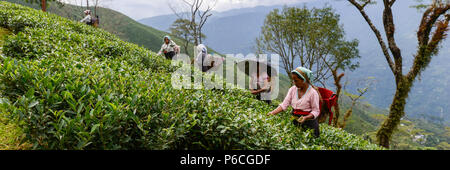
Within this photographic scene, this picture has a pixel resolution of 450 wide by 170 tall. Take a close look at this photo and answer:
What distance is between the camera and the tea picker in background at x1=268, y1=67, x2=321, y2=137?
3.90 m

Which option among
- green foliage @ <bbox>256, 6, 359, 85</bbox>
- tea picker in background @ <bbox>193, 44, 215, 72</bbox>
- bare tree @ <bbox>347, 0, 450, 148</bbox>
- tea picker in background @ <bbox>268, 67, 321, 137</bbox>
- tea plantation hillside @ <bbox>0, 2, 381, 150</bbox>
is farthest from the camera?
green foliage @ <bbox>256, 6, 359, 85</bbox>

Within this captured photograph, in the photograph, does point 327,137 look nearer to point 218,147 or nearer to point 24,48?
point 218,147

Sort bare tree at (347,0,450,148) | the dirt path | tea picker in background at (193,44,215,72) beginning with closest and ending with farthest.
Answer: the dirt path → tea picker in background at (193,44,215,72) → bare tree at (347,0,450,148)

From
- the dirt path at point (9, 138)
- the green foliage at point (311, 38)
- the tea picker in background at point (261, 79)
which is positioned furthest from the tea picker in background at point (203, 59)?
the green foliage at point (311, 38)

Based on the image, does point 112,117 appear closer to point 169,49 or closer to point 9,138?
point 9,138

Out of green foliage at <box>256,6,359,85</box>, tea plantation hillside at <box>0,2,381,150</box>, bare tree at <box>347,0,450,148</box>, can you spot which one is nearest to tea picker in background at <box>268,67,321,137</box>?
tea plantation hillside at <box>0,2,381,150</box>

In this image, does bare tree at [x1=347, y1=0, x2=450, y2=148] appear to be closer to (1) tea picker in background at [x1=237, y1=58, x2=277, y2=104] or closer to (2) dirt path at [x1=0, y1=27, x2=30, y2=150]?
(1) tea picker in background at [x1=237, y1=58, x2=277, y2=104]

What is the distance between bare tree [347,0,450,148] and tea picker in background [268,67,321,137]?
943 centimetres

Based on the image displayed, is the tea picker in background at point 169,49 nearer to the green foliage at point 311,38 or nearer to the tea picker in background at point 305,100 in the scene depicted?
the tea picker in background at point 305,100

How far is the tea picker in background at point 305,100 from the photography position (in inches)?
154

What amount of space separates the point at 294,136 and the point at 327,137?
1331 mm

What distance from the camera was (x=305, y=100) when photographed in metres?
4.02

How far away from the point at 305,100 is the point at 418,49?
11328 millimetres
